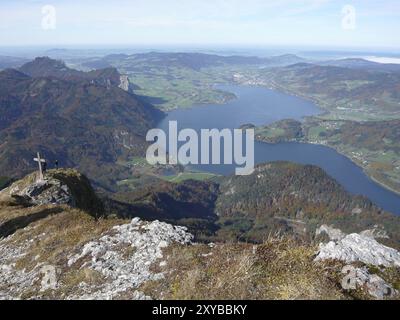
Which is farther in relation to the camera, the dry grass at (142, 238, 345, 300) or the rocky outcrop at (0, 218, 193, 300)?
the rocky outcrop at (0, 218, 193, 300)

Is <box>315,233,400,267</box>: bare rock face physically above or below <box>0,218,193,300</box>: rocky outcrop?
above

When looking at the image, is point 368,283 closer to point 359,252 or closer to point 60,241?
point 359,252

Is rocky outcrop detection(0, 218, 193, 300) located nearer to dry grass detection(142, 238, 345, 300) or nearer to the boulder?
dry grass detection(142, 238, 345, 300)

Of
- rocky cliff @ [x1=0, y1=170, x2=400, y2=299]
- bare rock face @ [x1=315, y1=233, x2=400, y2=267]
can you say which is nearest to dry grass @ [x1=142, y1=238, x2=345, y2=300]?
rocky cliff @ [x1=0, y1=170, x2=400, y2=299]

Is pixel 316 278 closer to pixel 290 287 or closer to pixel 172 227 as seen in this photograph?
pixel 290 287

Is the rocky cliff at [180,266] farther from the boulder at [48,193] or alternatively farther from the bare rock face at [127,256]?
the boulder at [48,193]
